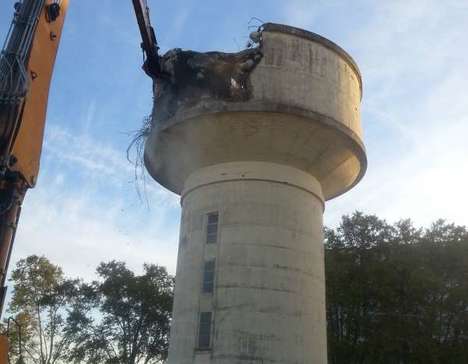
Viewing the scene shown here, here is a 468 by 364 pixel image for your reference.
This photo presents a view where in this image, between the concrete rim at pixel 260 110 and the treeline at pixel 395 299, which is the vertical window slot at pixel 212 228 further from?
the treeline at pixel 395 299

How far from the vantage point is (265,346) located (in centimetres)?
1359

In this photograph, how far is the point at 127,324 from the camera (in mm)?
31500

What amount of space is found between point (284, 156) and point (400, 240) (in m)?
14.9

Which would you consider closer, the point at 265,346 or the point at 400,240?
the point at 265,346

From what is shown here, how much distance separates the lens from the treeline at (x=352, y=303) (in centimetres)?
2478

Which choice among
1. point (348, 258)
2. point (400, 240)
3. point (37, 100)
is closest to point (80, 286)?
point (348, 258)

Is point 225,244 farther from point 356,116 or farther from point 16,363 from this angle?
point 16,363

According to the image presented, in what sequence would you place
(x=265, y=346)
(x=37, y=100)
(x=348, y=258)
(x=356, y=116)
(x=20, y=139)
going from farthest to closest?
(x=348, y=258) < (x=356, y=116) < (x=265, y=346) < (x=37, y=100) < (x=20, y=139)

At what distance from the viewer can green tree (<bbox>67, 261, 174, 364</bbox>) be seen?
30953mm

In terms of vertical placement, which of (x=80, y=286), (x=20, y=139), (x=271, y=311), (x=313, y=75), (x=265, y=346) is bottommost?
(x=265, y=346)

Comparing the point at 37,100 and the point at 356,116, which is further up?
the point at 356,116

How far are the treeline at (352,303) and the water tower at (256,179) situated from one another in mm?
10869

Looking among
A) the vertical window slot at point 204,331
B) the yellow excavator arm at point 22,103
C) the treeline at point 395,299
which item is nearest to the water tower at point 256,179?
the vertical window slot at point 204,331

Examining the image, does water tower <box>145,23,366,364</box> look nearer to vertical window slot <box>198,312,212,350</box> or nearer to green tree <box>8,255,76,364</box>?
vertical window slot <box>198,312,212,350</box>
